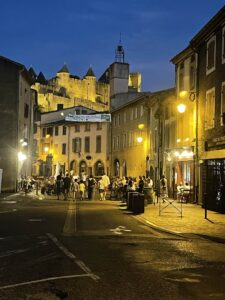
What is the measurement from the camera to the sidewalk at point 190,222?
16391 millimetres

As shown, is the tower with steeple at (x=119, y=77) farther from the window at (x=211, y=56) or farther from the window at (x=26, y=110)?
the window at (x=211, y=56)

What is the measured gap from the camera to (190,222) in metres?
19.4

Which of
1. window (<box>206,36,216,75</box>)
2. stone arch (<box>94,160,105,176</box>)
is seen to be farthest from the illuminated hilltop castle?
window (<box>206,36,216,75</box>)

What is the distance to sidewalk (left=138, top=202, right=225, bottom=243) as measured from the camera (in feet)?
53.8

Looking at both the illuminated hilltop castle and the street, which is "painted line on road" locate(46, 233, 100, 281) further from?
the illuminated hilltop castle

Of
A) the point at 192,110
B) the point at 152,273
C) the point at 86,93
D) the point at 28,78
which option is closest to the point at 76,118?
the point at 28,78

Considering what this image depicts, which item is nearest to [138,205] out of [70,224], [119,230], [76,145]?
[70,224]

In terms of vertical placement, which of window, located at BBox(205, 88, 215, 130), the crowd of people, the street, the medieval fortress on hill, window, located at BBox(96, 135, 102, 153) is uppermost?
the medieval fortress on hill

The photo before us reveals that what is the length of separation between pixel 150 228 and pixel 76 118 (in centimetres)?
3925

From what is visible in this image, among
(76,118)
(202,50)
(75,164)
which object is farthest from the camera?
(75,164)

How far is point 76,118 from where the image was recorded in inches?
2231

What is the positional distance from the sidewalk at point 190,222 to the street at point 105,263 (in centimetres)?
63

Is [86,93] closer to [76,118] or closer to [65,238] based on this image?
[76,118]

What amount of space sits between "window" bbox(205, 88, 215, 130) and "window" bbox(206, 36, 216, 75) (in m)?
1.10
